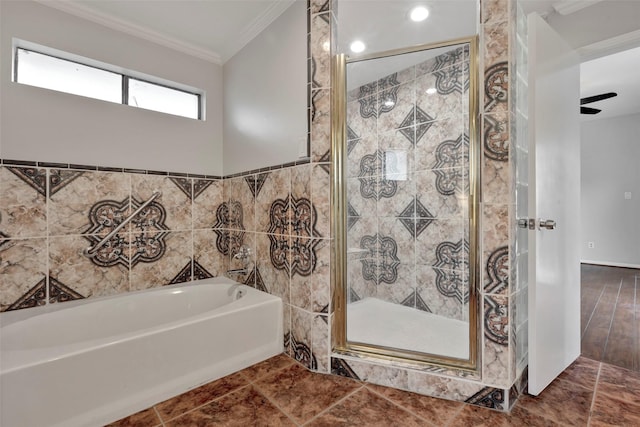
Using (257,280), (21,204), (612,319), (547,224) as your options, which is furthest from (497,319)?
(21,204)

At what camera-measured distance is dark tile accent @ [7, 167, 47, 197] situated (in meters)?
1.75

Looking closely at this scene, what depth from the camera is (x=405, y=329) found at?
195 centimetres

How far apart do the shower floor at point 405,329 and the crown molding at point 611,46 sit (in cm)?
180

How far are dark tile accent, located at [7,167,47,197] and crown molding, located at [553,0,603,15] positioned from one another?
3.30m

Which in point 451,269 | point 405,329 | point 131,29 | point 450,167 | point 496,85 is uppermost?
point 131,29

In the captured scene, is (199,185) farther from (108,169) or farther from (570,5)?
(570,5)

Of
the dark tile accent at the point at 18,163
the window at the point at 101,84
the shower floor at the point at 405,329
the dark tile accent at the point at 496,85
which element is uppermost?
the window at the point at 101,84

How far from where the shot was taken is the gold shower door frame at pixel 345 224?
4.81 feet

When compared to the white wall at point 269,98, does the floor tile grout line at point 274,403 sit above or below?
below

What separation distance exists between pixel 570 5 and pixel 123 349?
3.04 m

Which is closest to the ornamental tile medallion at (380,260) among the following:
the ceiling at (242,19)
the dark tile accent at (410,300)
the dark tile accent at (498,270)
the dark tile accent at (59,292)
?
the dark tile accent at (410,300)

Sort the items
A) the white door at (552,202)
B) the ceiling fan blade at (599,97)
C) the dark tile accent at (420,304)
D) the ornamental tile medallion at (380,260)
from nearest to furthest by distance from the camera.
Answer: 1. the white door at (552,202)
2. the ornamental tile medallion at (380,260)
3. the dark tile accent at (420,304)
4. the ceiling fan blade at (599,97)

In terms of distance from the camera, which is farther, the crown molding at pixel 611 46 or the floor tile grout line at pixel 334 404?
the crown molding at pixel 611 46

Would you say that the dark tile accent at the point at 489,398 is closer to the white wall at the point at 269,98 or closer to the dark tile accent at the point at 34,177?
the white wall at the point at 269,98
